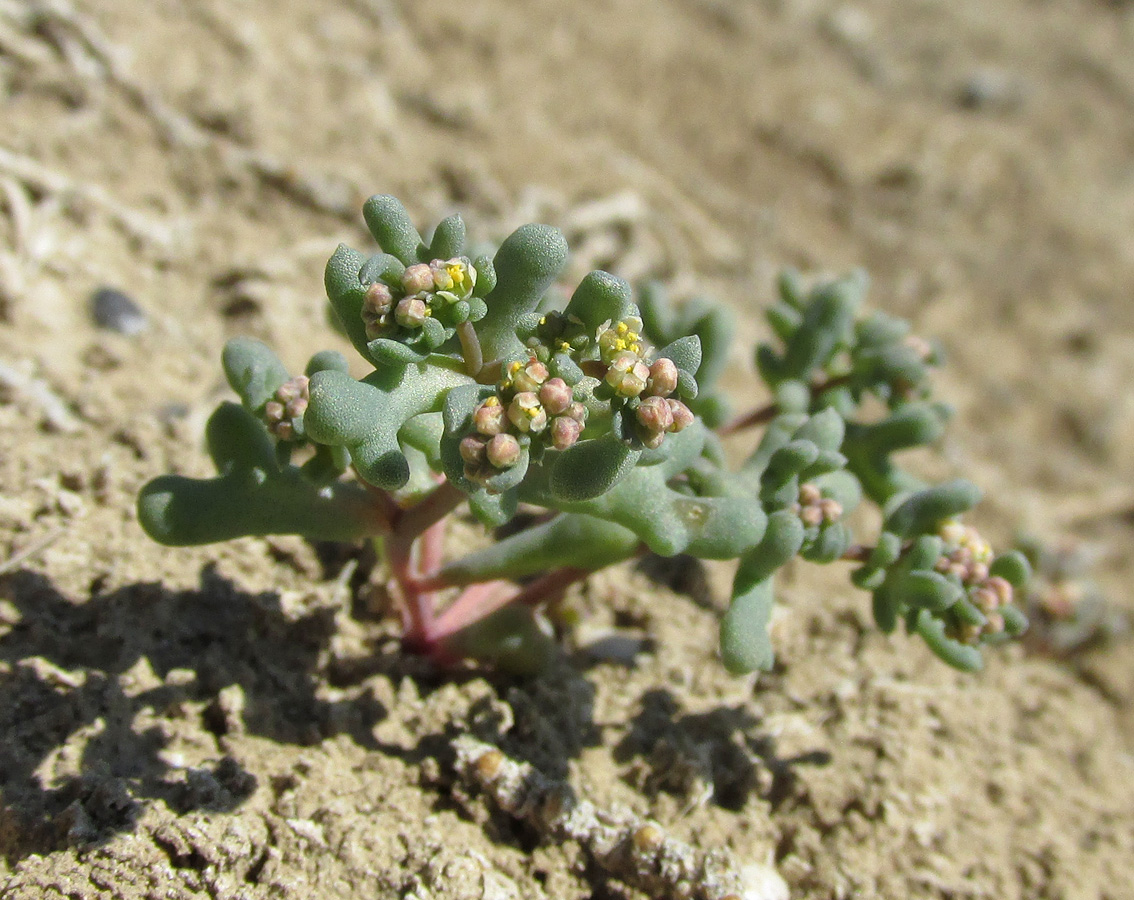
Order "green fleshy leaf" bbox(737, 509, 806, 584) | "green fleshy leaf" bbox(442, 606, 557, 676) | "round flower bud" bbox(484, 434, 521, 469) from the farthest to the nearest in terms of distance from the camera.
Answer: "green fleshy leaf" bbox(442, 606, 557, 676), "green fleshy leaf" bbox(737, 509, 806, 584), "round flower bud" bbox(484, 434, 521, 469)

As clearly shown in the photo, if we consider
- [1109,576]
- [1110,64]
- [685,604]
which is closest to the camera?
[685,604]

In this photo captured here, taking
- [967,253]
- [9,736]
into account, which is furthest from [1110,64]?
[9,736]

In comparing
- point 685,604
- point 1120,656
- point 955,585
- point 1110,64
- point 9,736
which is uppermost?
point 1110,64

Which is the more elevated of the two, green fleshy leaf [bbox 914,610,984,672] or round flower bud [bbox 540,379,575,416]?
round flower bud [bbox 540,379,575,416]

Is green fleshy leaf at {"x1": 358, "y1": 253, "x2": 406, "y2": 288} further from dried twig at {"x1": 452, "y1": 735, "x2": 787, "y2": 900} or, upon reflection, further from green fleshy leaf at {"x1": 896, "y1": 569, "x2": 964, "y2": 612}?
green fleshy leaf at {"x1": 896, "y1": 569, "x2": 964, "y2": 612}

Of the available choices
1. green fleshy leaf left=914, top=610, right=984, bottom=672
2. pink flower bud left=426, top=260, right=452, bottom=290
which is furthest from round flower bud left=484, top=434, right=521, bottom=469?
green fleshy leaf left=914, top=610, right=984, bottom=672

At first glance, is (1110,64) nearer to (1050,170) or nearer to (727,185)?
(1050,170)

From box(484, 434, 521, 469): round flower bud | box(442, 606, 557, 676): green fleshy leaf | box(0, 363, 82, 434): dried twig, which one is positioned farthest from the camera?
box(0, 363, 82, 434): dried twig

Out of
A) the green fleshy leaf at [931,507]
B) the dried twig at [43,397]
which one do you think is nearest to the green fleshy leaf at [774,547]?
the green fleshy leaf at [931,507]
